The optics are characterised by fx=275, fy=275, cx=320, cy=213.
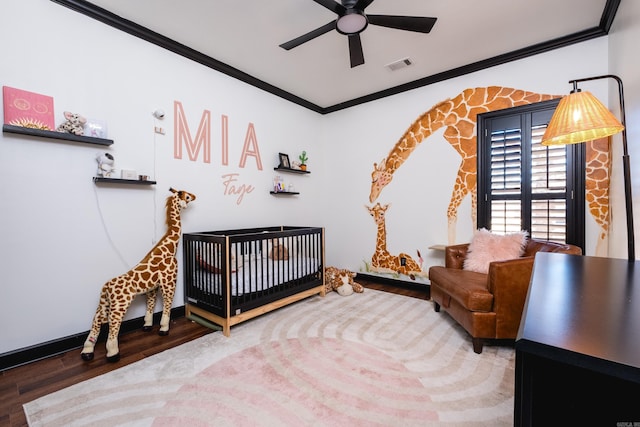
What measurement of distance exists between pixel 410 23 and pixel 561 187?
84.7 inches

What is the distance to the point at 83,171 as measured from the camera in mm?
2143

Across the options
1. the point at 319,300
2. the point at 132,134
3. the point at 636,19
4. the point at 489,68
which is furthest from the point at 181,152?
the point at 636,19

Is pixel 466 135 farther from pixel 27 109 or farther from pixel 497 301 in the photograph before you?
pixel 27 109

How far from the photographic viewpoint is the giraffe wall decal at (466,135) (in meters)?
2.54

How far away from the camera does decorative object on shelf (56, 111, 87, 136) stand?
2008mm

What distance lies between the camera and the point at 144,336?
228 centimetres

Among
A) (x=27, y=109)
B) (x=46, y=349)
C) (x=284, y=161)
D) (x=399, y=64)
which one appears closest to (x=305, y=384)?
A: (x=46, y=349)

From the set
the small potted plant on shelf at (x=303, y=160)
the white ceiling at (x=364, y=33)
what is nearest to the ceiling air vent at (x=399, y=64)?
the white ceiling at (x=364, y=33)

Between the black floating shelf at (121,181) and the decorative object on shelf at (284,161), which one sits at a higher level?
the decorative object on shelf at (284,161)

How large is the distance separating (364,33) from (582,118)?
1.89 m

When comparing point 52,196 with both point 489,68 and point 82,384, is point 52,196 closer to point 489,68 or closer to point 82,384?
point 82,384

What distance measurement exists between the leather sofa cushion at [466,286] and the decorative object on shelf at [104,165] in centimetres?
295

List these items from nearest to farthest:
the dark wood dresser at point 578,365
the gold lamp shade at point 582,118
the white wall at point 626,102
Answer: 1. the dark wood dresser at point 578,365
2. the gold lamp shade at point 582,118
3. the white wall at point 626,102

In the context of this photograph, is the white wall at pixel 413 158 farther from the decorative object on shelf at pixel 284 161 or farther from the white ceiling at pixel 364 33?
the decorative object on shelf at pixel 284 161
